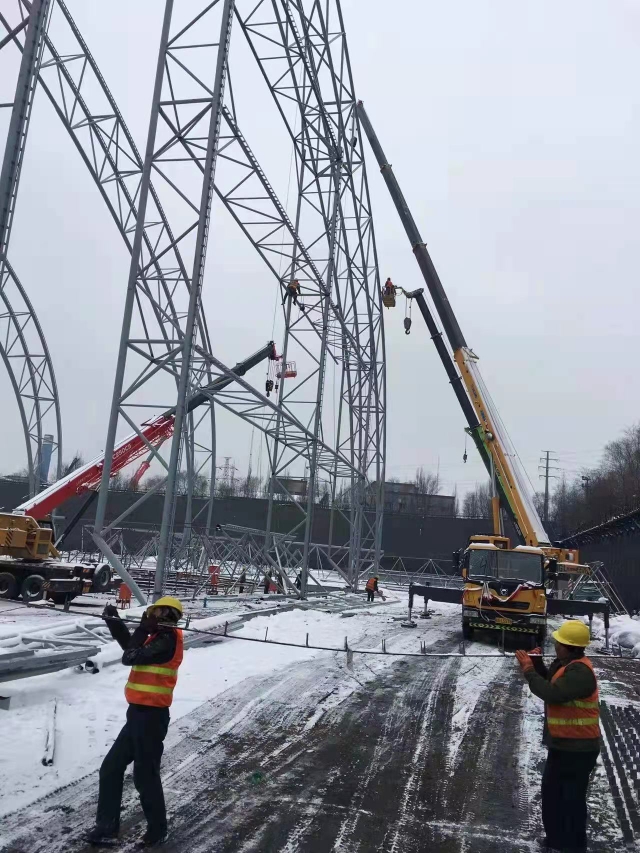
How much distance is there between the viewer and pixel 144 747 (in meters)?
4.26

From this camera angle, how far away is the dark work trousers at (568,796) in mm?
4266

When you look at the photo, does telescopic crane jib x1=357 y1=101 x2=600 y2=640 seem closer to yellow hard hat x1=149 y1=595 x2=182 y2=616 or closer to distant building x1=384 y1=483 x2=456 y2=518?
yellow hard hat x1=149 y1=595 x2=182 y2=616

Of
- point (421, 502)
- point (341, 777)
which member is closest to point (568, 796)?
point (341, 777)

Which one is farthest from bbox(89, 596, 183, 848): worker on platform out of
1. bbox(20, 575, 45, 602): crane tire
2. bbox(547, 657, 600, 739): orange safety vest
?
bbox(20, 575, 45, 602): crane tire

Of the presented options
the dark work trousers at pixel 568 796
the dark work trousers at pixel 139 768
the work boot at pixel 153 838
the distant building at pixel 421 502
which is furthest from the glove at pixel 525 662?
the distant building at pixel 421 502

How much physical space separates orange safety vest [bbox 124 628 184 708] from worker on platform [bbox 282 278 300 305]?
17405 millimetres

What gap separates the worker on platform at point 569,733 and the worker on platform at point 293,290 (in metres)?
17.5

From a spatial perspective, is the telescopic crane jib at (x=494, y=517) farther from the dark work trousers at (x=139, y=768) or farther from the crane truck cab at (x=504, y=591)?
the dark work trousers at (x=139, y=768)

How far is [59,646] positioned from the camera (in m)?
8.24

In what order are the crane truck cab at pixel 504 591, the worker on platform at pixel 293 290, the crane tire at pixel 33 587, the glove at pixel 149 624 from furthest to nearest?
1. the worker on platform at pixel 293 290
2. the crane tire at pixel 33 587
3. the crane truck cab at pixel 504 591
4. the glove at pixel 149 624

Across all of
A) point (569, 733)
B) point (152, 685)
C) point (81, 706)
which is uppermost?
point (152, 685)

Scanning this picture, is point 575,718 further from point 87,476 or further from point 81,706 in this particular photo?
point 87,476

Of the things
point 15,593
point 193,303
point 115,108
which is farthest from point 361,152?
point 15,593

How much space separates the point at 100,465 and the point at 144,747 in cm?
2207
